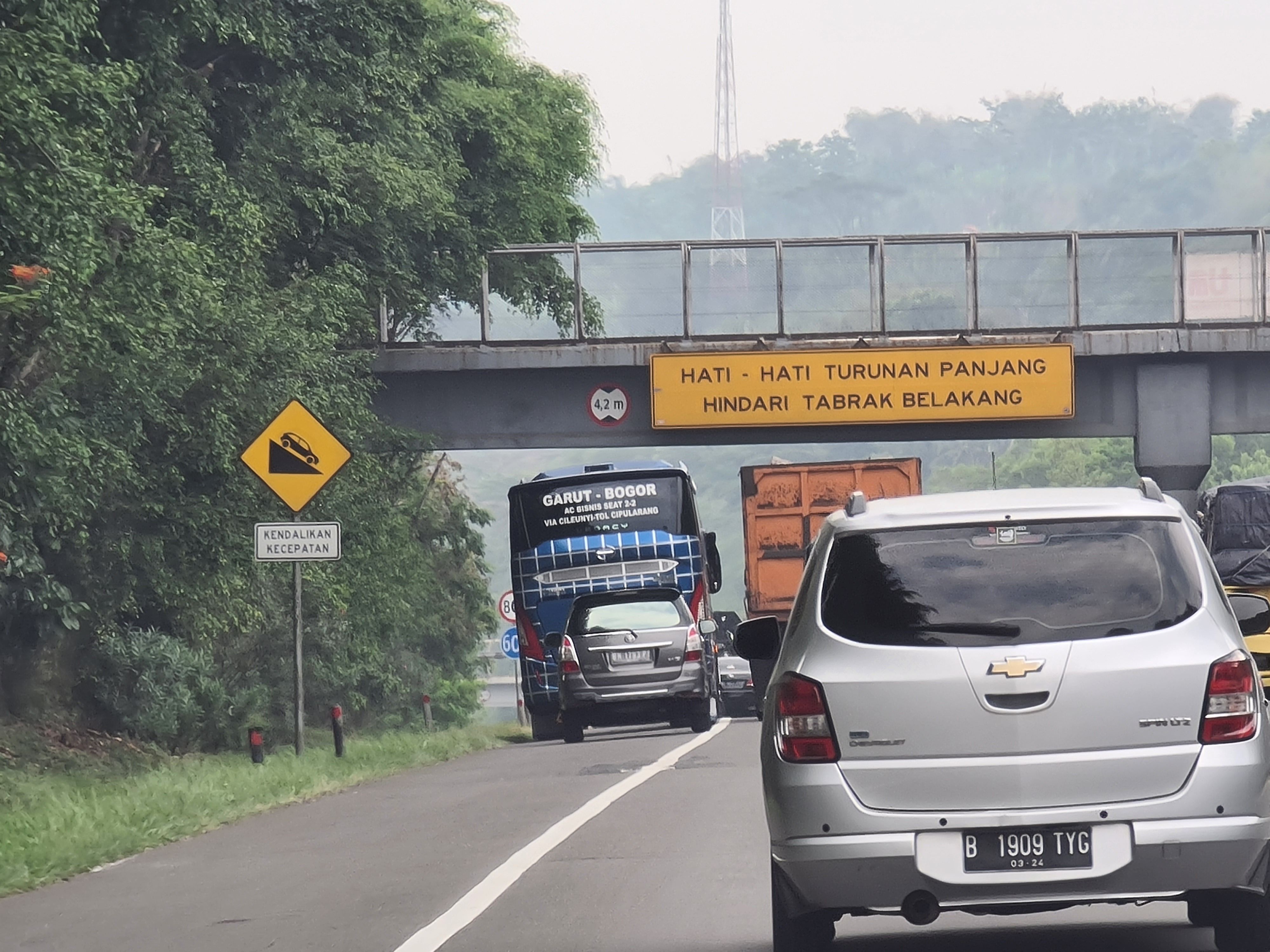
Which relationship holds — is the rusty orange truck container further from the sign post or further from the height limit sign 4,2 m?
the height limit sign 4,2 m

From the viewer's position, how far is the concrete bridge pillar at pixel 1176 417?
1368 inches

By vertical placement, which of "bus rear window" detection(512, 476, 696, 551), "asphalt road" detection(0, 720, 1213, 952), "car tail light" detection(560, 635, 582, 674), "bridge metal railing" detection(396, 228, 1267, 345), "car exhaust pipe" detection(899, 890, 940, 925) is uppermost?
"bridge metal railing" detection(396, 228, 1267, 345)

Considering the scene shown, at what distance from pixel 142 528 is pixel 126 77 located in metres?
6.68

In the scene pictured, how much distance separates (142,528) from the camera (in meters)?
23.9

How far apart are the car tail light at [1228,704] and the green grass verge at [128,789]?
7.14 meters

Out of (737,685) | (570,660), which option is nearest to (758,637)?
(570,660)

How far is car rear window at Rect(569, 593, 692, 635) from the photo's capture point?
27438 mm

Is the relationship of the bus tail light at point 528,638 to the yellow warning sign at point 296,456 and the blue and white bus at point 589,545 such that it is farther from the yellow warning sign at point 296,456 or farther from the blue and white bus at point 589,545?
the yellow warning sign at point 296,456

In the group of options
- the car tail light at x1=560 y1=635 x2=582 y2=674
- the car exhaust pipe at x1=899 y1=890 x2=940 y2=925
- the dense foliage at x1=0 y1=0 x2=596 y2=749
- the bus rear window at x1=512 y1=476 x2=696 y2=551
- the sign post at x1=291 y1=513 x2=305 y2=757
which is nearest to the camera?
the car exhaust pipe at x1=899 y1=890 x2=940 y2=925

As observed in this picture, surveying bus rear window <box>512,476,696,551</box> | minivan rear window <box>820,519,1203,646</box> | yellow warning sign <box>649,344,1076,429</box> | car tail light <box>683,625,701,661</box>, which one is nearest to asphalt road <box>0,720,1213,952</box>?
minivan rear window <box>820,519,1203,646</box>

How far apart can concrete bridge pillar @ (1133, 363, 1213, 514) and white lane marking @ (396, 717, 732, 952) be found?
17.4m

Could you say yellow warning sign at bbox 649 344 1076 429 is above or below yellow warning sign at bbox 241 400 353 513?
above

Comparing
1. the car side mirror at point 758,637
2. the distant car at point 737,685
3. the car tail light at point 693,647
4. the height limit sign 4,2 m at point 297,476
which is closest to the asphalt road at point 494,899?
the car side mirror at point 758,637

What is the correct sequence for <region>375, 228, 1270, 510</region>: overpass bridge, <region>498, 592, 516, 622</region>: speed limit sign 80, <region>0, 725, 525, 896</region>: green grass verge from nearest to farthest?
<region>0, 725, 525, 896</region>: green grass verge → <region>375, 228, 1270, 510</region>: overpass bridge → <region>498, 592, 516, 622</region>: speed limit sign 80
